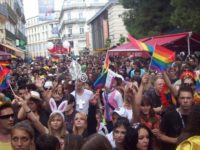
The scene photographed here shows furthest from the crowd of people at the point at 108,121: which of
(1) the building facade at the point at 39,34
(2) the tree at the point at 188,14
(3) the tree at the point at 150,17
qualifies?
(1) the building facade at the point at 39,34

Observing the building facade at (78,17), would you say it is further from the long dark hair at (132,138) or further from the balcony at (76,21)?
the long dark hair at (132,138)

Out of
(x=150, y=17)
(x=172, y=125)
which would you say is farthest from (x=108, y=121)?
(x=150, y=17)

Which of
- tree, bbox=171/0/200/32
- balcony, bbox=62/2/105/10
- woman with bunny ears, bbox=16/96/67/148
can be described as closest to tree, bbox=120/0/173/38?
tree, bbox=171/0/200/32

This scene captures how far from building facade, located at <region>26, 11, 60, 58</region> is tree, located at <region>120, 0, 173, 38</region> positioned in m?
125

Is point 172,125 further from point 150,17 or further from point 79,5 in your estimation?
point 79,5

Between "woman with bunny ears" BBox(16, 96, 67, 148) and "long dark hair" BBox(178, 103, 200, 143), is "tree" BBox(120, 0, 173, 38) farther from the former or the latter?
"long dark hair" BBox(178, 103, 200, 143)

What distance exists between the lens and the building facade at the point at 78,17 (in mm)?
113750

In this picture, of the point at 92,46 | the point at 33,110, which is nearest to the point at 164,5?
the point at 33,110

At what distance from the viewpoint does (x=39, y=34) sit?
164m

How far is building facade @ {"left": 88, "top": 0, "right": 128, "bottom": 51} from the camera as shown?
5833cm

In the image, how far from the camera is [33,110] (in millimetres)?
6410

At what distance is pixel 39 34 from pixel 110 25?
104 meters

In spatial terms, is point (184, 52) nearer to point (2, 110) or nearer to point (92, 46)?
point (2, 110)

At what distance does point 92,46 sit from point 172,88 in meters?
83.5
